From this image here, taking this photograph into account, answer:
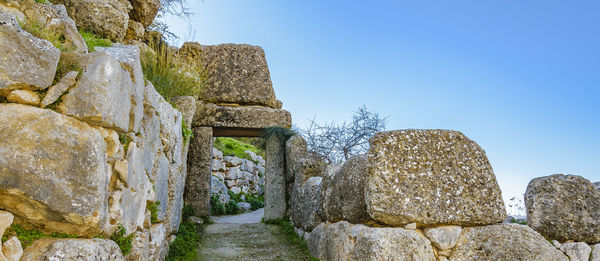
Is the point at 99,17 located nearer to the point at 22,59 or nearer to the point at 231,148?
the point at 22,59

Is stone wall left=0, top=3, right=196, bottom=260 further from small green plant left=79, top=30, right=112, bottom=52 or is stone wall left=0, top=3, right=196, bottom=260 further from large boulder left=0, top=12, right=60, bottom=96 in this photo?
small green plant left=79, top=30, right=112, bottom=52

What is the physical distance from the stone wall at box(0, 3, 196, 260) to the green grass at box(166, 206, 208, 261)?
2.12 meters

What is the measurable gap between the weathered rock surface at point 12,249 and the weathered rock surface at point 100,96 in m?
0.63

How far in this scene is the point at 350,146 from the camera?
8266mm

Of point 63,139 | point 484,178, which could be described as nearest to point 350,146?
point 484,178

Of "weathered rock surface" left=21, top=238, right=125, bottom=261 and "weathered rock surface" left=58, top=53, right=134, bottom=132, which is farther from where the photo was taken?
"weathered rock surface" left=58, top=53, right=134, bottom=132

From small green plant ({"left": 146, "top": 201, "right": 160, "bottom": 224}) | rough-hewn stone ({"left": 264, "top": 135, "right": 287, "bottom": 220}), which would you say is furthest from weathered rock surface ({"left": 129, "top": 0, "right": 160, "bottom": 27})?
rough-hewn stone ({"left": 264, "top": 135, "right": 287, "bottom": 220})

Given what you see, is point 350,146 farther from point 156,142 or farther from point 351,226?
point 156,142

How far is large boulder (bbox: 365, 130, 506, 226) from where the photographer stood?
3143 mm

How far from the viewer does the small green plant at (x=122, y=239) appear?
2.56m

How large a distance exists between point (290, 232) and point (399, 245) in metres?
3.61

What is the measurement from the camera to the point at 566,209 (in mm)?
3586

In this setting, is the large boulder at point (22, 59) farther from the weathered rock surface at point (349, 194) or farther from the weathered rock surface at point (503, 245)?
the weathered rock surface at point (503, 245)

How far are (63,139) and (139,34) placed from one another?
12.6 ft
